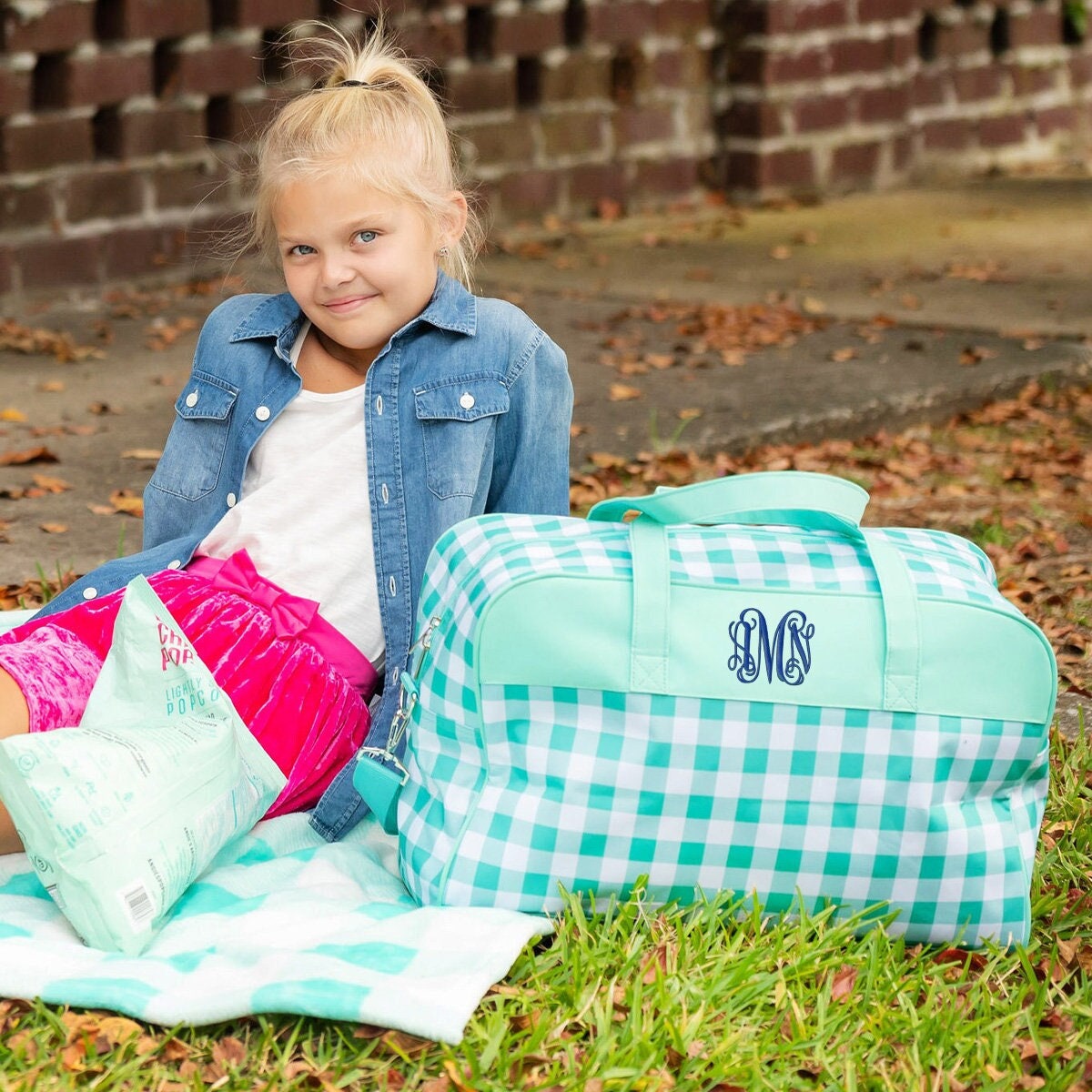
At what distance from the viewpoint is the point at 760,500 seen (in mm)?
2381

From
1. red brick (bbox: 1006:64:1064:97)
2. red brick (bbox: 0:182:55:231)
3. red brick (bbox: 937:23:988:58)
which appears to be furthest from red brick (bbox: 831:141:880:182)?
red brick (bbox: 0:182:55:231)

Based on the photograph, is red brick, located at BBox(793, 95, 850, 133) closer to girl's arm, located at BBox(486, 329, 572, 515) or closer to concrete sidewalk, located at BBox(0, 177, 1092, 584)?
concrete sidewalk, located at BBox(0, 177, 1092, 584)

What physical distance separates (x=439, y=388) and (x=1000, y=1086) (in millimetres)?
1428

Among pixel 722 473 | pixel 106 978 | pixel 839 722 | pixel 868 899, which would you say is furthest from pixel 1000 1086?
pixel 722 473

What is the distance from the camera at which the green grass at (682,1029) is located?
2053mm

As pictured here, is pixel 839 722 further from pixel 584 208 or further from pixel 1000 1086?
pixel 584 208

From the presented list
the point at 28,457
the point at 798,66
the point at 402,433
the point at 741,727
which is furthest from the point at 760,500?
the point at 798,66

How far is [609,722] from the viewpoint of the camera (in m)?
2.30

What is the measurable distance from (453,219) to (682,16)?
533cm

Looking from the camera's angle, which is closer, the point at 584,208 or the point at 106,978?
the point at 106,978

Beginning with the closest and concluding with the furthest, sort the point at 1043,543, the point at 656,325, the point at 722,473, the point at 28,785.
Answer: the point at 28,785, the point at 1043,543, the point at 722,473, the point at 656,325

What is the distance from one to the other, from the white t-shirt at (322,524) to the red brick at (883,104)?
6.25 m

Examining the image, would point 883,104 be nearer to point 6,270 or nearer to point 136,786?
point 6,270

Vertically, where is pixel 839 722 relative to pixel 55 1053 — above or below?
above
